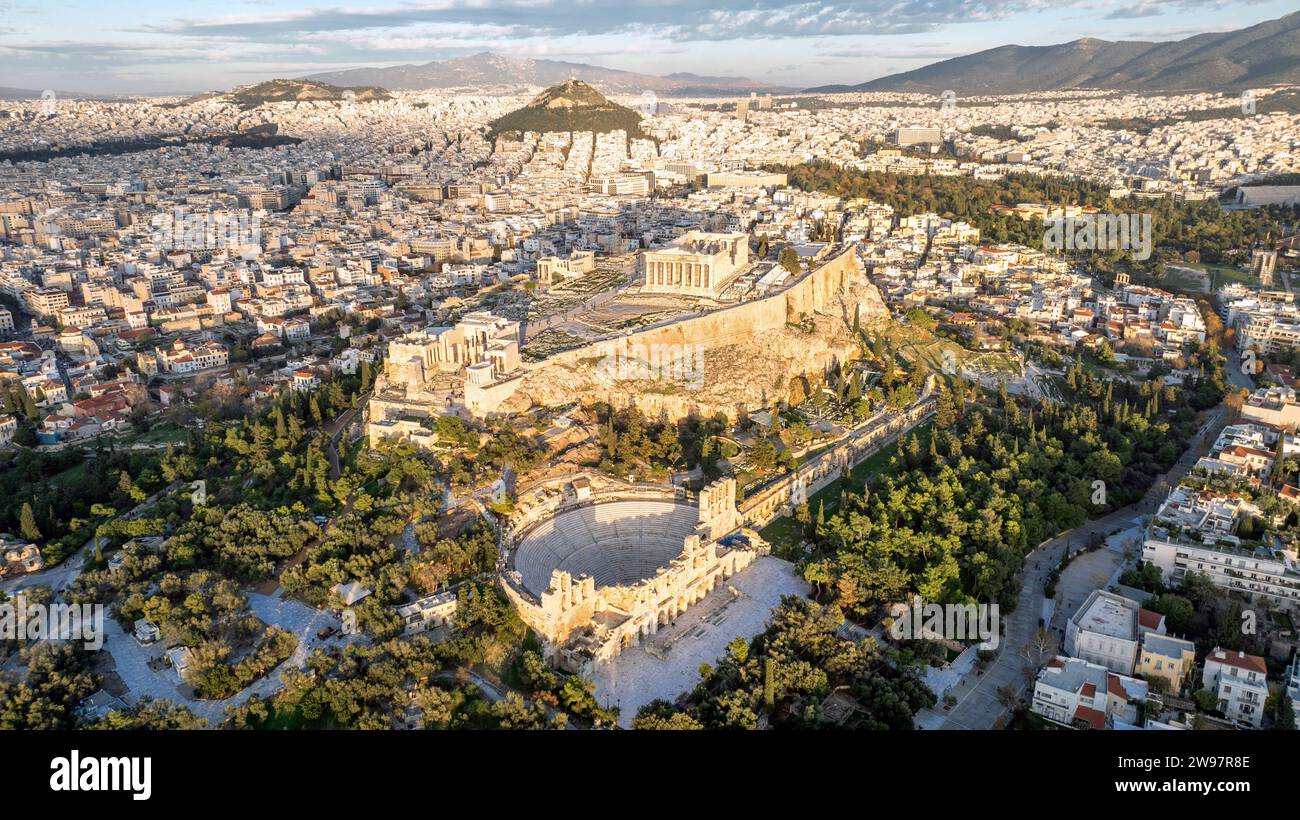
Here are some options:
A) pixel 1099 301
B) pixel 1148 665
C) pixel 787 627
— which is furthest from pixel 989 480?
→ pixel 1099 301

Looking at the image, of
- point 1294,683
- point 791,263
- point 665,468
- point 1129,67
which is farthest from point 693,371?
point 1129,67

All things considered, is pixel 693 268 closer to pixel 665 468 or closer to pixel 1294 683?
pixel 665 468

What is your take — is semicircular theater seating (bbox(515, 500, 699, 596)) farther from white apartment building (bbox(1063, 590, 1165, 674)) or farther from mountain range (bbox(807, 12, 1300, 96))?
mountain range (bbox(807, 12, 1300, 96))

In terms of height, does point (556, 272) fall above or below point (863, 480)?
above

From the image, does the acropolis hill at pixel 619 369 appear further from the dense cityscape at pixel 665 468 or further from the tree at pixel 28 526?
the tree at pixel 28 526

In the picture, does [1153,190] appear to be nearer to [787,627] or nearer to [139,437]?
[787,627]
